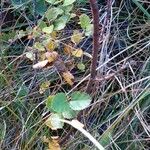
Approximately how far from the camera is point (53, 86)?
1.14 m

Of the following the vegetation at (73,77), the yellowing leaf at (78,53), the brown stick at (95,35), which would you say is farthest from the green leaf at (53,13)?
the brown stick at (95,35)

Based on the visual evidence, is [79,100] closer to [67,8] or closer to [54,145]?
[54,145]

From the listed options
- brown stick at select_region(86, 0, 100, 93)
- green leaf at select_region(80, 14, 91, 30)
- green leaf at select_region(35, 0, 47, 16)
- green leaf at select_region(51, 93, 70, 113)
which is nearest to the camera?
brown stick at select_region(86, 0, 100, 93)

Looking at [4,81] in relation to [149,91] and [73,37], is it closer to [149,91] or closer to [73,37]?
[73,37]

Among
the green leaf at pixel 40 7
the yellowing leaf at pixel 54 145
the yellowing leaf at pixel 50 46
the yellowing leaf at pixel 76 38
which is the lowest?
the yellowing leaf at pixel 54 145

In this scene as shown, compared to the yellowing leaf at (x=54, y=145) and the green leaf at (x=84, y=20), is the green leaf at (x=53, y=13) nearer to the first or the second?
the green leaf at (x=84, y=20)

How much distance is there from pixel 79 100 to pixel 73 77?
4.2 inches

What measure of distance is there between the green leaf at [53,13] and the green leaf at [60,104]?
9.9 inches

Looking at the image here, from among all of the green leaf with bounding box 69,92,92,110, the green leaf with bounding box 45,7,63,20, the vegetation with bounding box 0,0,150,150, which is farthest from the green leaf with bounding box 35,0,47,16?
the green leaf with bounding box 69,92,92,110

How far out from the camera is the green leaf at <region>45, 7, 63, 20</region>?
3.70 feet

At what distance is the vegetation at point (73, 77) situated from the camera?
3.43 feet

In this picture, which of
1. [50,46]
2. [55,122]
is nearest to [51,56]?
[50,46]

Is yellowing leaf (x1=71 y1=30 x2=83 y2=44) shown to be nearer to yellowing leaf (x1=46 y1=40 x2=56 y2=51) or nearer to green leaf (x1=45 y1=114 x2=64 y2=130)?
yellowing leaf (x1=46 y1=40 x2=56 y2=51)

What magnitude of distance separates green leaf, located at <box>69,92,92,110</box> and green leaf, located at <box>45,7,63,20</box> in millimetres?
248
